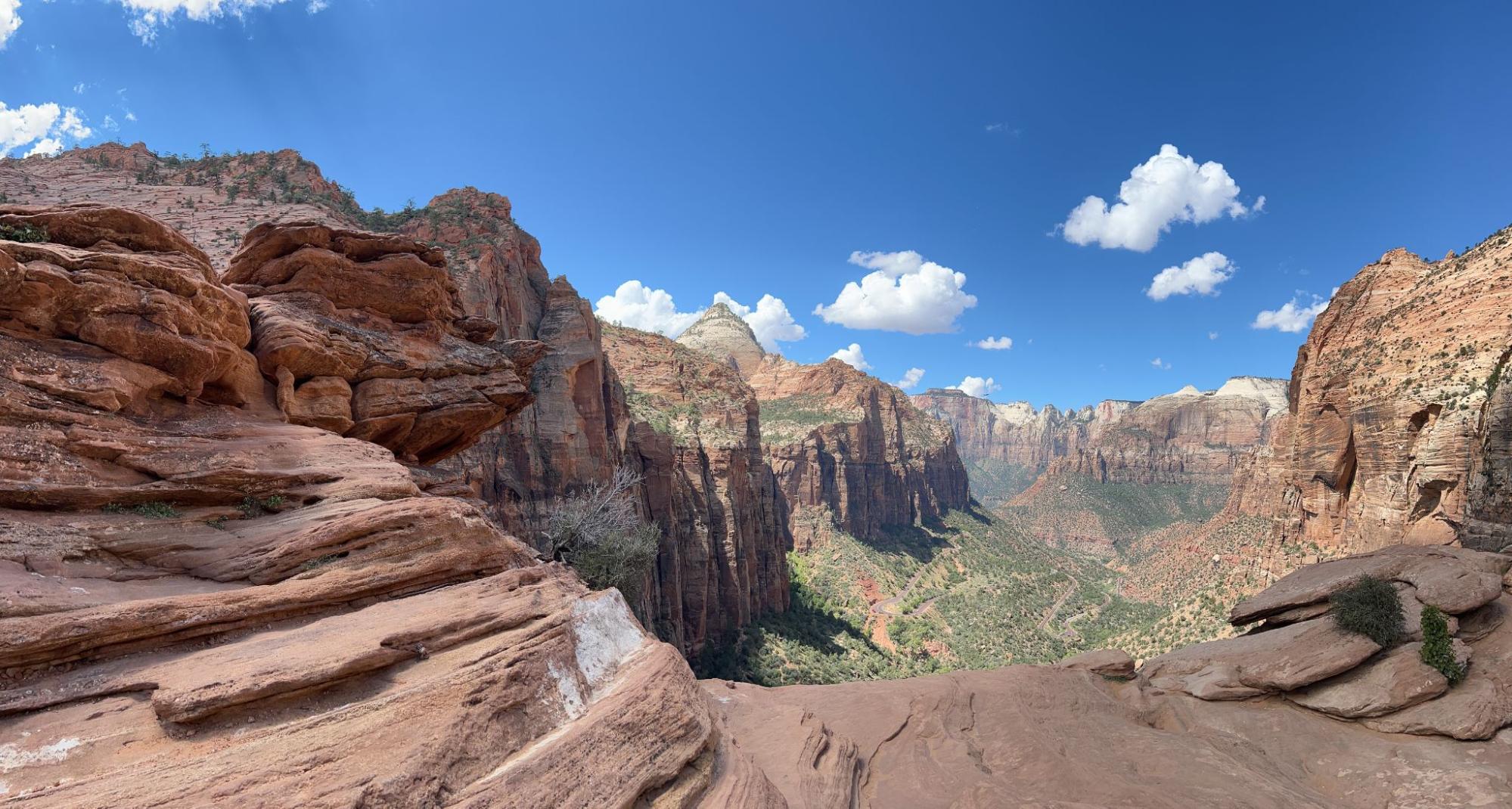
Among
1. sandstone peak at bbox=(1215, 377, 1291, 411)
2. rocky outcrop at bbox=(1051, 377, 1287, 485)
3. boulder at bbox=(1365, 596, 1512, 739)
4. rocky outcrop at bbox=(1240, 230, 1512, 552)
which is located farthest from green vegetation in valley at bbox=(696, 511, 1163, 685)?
sandstone peak at bbox=(1215, 377, 1291, 411)

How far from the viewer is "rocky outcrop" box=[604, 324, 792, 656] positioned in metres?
41.0

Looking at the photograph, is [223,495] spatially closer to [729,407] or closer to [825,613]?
[729,407]

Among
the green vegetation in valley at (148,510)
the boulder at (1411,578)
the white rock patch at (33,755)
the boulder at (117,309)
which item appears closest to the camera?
the white rock patch at (33,755)

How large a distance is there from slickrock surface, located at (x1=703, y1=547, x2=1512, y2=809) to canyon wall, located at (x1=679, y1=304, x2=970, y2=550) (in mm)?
63109

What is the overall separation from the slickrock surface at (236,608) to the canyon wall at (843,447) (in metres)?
66.7

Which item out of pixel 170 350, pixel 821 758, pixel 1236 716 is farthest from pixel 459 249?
pixel 1236 716

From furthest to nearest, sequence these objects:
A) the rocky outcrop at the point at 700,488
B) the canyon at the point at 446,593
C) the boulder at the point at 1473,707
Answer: the rocky outcrop at the point at 700,488
the boulder at the point at 1473,707
the canyon at the point at 446,593

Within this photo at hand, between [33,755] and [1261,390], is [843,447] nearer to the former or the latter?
[33,755]

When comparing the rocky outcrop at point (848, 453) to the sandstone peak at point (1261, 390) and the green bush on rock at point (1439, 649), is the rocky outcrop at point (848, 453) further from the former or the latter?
the sandstone peak at point (1261, 390)

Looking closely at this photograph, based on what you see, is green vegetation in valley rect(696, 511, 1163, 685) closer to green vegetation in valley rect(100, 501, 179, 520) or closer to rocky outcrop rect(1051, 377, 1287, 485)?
green vegetation in valley rect(100, 501, 179, 520)

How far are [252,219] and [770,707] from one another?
3229 cm

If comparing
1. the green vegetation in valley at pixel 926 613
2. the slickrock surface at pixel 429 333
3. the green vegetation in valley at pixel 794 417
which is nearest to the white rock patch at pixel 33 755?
the slickrock surface at pixel 429 333

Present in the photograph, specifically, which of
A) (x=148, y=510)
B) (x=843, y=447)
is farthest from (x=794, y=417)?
(x=148, y=510)

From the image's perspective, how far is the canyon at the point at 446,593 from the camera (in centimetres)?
557
